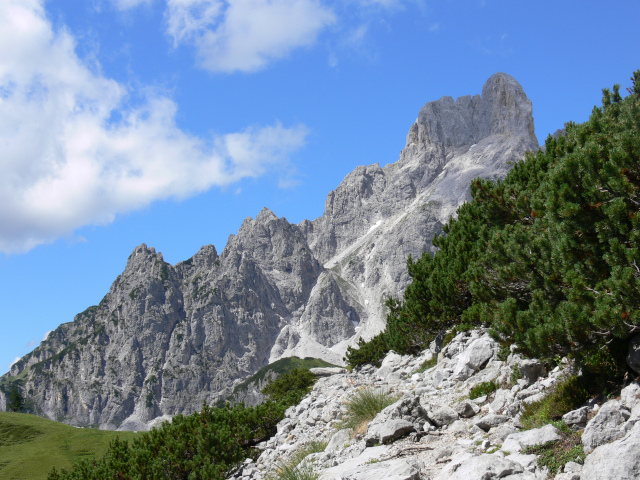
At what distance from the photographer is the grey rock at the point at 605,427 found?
7.02 m

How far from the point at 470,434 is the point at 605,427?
12.6ft

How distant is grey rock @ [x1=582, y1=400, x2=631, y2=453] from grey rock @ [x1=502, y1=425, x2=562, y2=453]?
2.00ft

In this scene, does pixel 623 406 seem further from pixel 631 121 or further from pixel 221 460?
pixel 221 460

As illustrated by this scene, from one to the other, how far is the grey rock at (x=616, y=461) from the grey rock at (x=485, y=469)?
1.01m

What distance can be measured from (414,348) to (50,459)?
5333 cm

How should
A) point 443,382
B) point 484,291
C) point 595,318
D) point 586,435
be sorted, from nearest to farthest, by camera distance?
point 586,435
point 595,318
point 484,291
point 443,382

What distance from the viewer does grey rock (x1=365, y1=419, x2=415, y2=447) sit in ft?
37.2

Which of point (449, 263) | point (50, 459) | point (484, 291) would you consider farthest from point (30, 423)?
point (484, 291)

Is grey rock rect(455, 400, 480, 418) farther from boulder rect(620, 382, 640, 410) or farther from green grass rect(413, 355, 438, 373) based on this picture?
green grass rect(413, 355, 438, 373)

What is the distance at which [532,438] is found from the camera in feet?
26.3

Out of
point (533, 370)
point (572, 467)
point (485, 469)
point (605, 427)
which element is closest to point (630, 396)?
point (605, 427)

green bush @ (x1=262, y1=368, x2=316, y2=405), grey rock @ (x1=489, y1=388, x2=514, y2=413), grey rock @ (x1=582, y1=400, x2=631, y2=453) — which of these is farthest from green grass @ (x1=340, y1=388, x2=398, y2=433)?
green bush @ (x1=262, y1=368, x2=316, y2=405)

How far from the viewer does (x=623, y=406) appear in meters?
7.70

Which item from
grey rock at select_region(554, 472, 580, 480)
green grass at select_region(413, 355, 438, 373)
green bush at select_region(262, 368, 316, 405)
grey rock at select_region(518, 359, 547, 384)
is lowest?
grey rock at select_region(554, 472, 580, 480)
